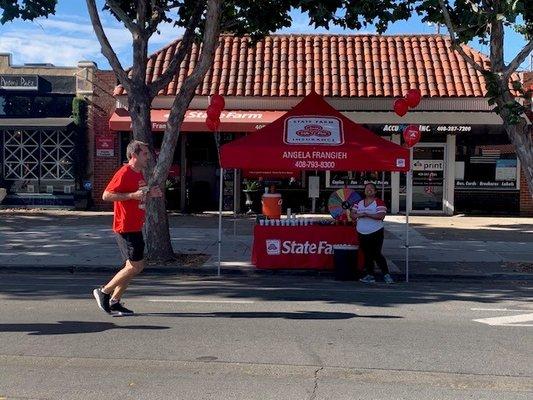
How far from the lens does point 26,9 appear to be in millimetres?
11461

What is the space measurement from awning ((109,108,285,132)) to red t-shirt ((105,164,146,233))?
11.0 m

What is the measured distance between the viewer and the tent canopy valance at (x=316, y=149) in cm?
1117

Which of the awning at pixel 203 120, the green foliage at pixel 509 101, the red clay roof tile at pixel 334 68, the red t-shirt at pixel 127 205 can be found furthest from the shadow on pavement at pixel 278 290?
the red clay roof tile at pixel 334 68

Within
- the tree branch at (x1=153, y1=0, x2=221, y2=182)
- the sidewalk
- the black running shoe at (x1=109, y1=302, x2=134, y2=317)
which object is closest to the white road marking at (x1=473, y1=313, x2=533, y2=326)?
the sidewalk

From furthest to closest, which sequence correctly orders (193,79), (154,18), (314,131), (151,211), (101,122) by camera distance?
(101,122) → (154,18) → (151,211) → (193,79) → (314,131)

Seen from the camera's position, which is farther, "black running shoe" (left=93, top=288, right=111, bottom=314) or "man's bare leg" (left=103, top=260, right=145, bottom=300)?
"black running shoe" (left=93, top=288, right=111, bottom=314)

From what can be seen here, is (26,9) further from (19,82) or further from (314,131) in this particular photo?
(19,82)

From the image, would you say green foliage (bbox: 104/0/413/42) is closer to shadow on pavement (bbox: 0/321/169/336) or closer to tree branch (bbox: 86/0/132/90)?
tree branch (bbox: 86/0/132/90)

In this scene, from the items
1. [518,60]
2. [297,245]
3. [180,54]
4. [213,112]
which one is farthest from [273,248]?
[518,60]

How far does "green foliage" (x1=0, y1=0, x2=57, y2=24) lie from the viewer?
36.7 feet

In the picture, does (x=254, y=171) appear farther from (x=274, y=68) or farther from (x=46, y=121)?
(x=46, y=121)

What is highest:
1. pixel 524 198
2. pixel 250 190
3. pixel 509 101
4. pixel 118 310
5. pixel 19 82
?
pixel 19 82

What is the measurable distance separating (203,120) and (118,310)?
37.8 feet

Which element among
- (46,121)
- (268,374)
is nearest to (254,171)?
A: (46,121)
